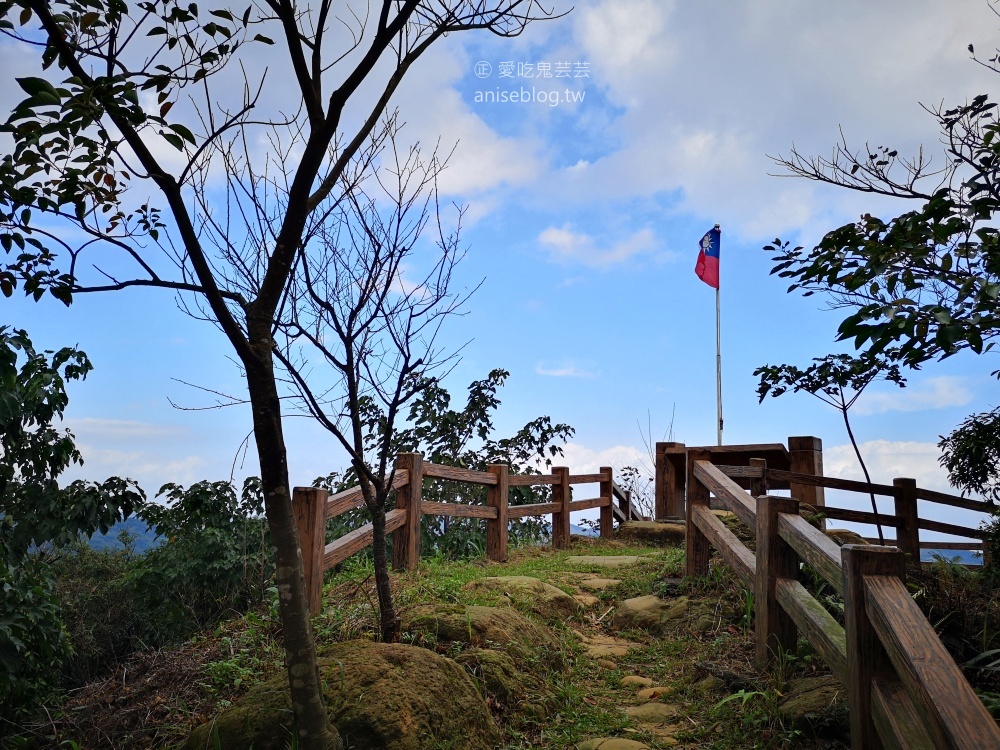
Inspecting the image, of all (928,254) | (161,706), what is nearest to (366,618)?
(161,706)

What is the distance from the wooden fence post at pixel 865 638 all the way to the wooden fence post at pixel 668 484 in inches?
374

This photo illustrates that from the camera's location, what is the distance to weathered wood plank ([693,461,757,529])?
5508 millimetres

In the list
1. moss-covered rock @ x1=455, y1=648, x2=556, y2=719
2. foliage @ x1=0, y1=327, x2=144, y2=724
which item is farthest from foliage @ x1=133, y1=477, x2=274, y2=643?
moss-covered rock @ x1=455, y1=648, x2=556, y2=719

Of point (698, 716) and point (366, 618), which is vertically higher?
point (366, 618)

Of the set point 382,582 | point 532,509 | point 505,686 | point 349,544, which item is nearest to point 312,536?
point 349,544

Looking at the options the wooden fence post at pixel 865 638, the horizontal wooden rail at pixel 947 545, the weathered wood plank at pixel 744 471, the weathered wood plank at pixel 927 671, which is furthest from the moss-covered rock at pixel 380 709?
the horizontal wooden rail at pixel 947 545

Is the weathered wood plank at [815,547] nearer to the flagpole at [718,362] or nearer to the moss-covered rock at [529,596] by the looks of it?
the moss-covered rock at [529,596]

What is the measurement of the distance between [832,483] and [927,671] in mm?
6999

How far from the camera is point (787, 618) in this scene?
→ 4.86m

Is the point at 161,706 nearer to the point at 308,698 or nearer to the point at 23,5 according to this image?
the point at 308,698

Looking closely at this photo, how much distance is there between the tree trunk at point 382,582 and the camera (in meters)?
4.92

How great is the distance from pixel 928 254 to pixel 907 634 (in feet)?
8.56

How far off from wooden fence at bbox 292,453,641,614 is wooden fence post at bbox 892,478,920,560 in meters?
4.81

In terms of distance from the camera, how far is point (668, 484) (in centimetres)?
1298
